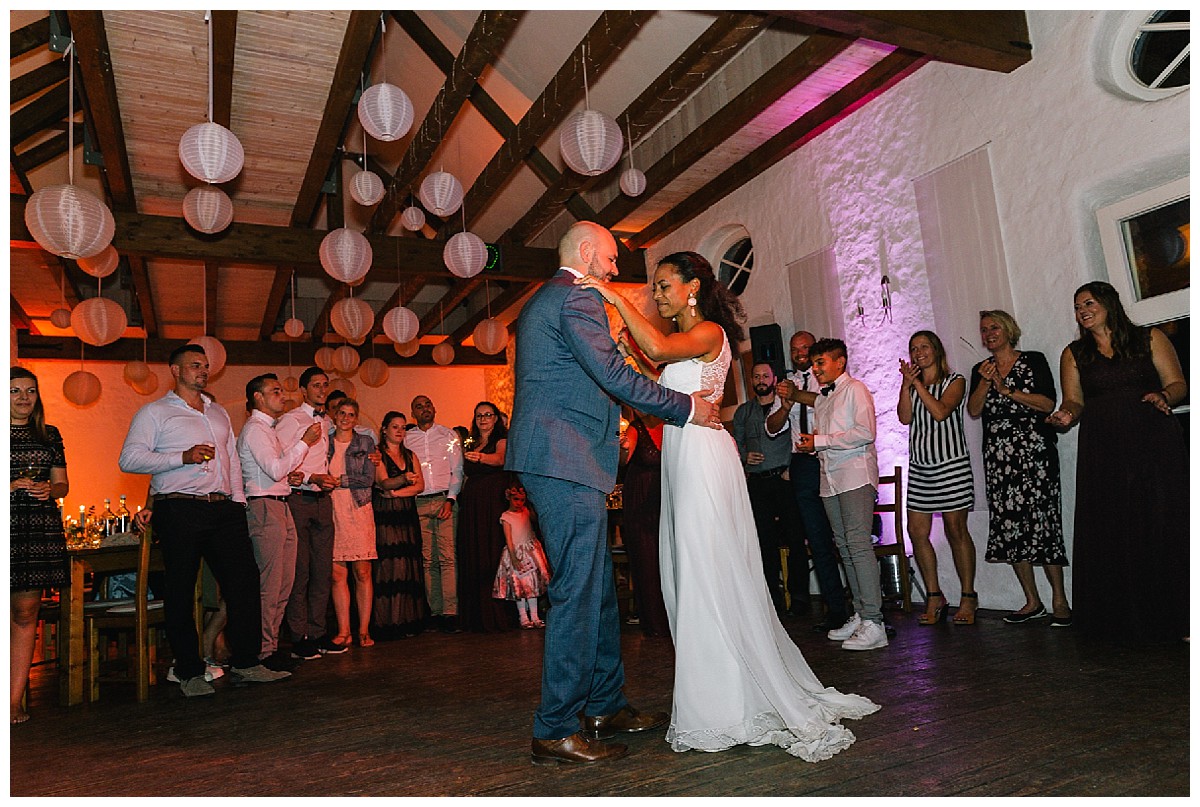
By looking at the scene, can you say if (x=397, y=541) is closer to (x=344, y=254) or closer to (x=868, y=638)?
(x=344, y=254)

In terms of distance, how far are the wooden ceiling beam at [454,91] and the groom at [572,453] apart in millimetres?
3549

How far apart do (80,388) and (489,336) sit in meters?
4.77

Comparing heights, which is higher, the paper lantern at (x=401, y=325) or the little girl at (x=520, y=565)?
the paper lantern at (x=401, y=325)

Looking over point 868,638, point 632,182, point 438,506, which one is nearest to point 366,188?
point 632,182

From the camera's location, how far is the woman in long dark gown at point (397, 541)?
5812 millimetres

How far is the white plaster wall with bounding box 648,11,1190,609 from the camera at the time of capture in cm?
466

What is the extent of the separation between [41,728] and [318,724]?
131 cm

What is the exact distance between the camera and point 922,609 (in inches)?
215

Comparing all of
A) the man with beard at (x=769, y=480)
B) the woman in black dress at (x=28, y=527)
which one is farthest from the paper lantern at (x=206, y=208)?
the man with beard at (x=769, y=480)

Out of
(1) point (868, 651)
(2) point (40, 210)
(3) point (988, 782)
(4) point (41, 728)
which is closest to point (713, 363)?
(3) point (988, 782)

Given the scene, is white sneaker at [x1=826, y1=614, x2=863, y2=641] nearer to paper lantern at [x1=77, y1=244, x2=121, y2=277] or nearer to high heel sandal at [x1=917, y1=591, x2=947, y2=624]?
high heel sandal at [x1=917, y1=591, x2=947, y2=624]

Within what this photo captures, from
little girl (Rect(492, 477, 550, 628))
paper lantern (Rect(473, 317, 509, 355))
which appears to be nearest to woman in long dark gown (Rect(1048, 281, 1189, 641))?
A: little girl (Rect(492, 477, 550, 628))

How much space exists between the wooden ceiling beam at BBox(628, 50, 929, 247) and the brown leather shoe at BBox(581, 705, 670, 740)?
487 cm

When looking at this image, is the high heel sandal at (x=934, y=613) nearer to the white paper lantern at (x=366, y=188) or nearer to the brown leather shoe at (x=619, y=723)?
the brown leather shoe at (x=619, y=723)
